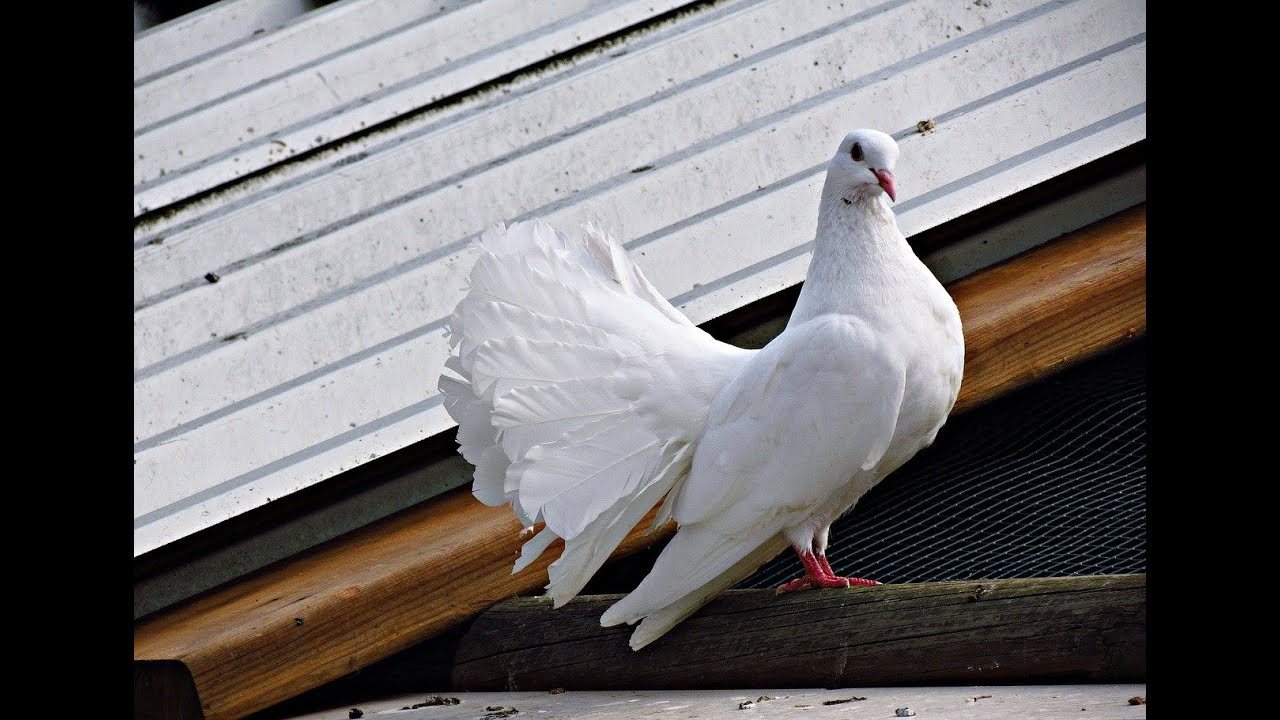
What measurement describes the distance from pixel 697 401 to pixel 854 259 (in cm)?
39

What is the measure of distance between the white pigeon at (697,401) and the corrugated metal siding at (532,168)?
2.47ft

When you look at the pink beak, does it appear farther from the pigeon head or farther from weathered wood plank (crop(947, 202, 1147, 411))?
weathered wood plank (crop(947, 202, 1147, 411))

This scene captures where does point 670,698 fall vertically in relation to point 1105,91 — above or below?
below

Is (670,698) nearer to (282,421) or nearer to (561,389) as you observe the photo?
(561,389)

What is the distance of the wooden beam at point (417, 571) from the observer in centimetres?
241

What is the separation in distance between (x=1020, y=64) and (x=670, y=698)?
2.04 meters

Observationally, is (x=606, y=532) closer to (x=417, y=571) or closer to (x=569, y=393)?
(x=569, y=393)

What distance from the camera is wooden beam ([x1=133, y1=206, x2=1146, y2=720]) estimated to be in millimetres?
2406

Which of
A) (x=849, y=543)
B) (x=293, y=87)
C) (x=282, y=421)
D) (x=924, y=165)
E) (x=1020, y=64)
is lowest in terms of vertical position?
(x=849, y=543)

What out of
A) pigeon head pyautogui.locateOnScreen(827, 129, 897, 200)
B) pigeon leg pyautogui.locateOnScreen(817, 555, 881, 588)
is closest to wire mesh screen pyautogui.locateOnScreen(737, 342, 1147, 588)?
pigeon leg pyautogui.locateOnScreen(817, 555, 881, 588)

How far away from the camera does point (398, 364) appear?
3025mm

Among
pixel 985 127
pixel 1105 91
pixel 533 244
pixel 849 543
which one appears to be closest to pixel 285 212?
pixel 533 244

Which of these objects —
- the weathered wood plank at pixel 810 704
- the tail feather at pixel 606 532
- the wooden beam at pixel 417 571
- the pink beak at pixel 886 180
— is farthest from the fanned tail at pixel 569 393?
the pink beak at pixel 886 180

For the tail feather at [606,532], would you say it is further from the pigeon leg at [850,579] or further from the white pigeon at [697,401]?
the pigeon leg at [850,579]
